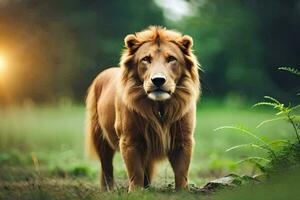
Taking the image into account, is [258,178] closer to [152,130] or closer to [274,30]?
[152,130]

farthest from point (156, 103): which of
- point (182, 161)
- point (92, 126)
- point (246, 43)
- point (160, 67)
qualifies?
point (246, 43)

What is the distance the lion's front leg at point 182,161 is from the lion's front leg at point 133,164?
317mm

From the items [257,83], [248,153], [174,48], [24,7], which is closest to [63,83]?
[24,7]

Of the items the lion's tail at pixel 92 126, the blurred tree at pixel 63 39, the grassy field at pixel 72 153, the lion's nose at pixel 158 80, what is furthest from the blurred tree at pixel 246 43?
the lion's nose at pixel 158 80

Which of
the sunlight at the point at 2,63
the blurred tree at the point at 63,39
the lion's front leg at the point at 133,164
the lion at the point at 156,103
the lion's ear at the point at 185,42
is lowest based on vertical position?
the lion's front leg at the point at 133,164

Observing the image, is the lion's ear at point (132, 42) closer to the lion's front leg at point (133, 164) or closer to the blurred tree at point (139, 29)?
the lion's front leg at point (133, 164)

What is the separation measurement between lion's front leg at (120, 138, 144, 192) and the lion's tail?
1801mm

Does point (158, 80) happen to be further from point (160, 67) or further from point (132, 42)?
point (132, 42)

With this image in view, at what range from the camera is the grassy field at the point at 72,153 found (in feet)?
25.9

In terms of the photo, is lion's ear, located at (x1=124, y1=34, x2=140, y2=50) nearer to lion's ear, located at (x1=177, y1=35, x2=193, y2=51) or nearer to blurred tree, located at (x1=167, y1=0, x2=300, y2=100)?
lion's ear, located at (x1=177, y1=35, x2=193, y2=51)

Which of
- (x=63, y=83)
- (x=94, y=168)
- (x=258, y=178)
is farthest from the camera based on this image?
(x=63, y=83)

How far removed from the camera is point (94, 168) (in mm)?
12656

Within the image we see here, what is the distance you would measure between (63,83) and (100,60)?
1.29 meters

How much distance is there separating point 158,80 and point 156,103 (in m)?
0.42
